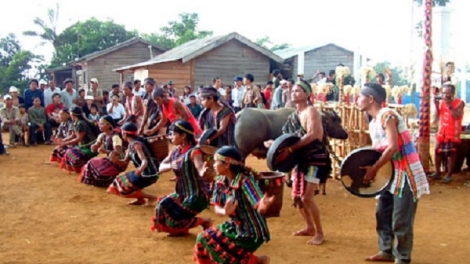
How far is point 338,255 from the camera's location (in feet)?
17.5

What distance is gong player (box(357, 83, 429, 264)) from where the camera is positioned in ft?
15.2

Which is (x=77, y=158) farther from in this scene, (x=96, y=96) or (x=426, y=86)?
(x=96, y=96)

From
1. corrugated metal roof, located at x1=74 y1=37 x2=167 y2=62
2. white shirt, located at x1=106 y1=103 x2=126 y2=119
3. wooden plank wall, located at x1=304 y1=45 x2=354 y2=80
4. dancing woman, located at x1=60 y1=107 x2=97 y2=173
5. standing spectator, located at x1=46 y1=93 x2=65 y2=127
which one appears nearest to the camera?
dancing woman, located at x1=60 y1=107 x2=97 y2=173

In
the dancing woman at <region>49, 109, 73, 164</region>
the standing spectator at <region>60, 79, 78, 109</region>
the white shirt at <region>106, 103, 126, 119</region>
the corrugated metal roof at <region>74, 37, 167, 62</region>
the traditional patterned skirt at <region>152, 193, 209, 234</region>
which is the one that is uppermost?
the corrugated metal roof at <region>74, 37, 167, 62</region>

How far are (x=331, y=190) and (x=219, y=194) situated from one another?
177 inches

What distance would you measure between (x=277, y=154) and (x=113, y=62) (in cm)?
2472

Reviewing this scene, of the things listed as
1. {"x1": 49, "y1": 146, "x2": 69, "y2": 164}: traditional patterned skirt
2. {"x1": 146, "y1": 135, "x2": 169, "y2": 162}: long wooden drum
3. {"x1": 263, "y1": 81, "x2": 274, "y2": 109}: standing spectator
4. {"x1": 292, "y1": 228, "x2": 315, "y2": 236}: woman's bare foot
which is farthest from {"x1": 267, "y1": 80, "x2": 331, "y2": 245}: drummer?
{"x1": 263, "y1": 81, "x2": 274, "y2": 109}: standing spectator

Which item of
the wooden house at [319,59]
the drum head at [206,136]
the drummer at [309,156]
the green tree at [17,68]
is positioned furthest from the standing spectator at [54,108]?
the green tree at [17,68]

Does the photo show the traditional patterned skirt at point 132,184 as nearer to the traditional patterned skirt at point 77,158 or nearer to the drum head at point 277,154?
the drum head at point 277,154

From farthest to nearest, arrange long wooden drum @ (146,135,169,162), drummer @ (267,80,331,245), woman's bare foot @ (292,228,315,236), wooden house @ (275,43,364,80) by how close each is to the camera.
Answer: wooden house @ (275,43,364,80)
long wooden drum @ (146,135,169,162)
woman's bare foot @ (292,228,315,236)
drummer @ (267,80,331,245)

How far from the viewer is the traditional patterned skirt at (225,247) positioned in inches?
171

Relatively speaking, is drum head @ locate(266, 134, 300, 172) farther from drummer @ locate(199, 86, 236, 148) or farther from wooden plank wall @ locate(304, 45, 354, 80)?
wooden plank wall @ locate(304, 45, 354, 80)

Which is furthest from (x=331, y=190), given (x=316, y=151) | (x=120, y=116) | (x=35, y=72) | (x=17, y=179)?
Result: (x=35, y=72)

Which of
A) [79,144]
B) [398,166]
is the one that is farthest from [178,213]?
[79,144]
